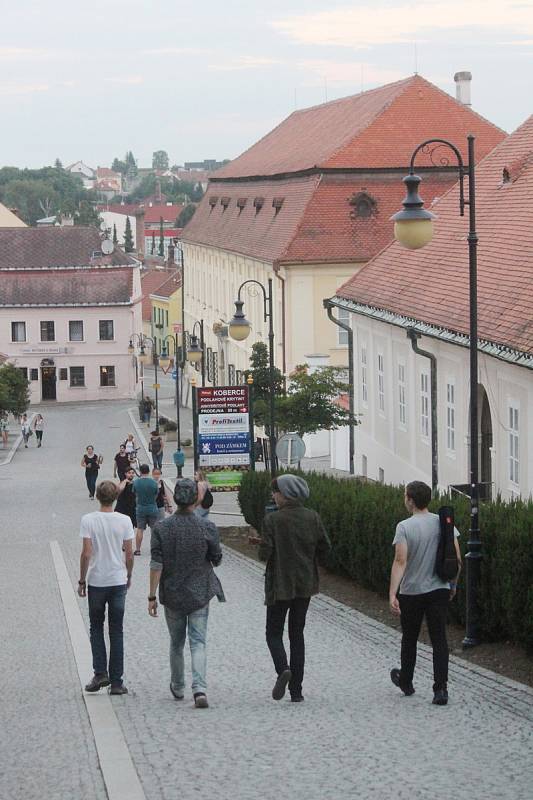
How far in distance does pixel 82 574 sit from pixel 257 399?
30667mm

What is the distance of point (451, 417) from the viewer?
2800cm

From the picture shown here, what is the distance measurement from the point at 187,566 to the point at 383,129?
4751 centimetres

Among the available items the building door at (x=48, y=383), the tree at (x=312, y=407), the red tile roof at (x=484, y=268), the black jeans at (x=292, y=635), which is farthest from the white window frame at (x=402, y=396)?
the building door at (x=48, y=383)

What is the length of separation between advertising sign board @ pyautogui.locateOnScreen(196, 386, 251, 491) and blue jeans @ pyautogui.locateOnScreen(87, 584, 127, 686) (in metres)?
20.6

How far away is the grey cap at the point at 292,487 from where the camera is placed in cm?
1081

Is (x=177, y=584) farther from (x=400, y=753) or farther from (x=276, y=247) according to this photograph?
(x=276, y=247)

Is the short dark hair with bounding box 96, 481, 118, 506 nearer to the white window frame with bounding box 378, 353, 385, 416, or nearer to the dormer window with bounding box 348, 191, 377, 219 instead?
the white window frame with bounding box 378, 353, 385, 416

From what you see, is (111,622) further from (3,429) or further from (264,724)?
(3,429)

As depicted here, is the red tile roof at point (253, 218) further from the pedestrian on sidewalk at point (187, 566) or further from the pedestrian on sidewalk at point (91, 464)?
the pedestrian on sidewalk at point (187, 566)

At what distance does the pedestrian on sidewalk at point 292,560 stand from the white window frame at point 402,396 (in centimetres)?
2131

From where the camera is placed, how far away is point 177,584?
A: 1098 centimetres

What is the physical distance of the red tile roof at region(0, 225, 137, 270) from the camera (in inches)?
3989

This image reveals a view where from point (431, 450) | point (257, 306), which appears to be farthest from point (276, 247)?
point (431, 450)

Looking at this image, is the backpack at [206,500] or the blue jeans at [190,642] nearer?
the blue jeans at [190,642]
